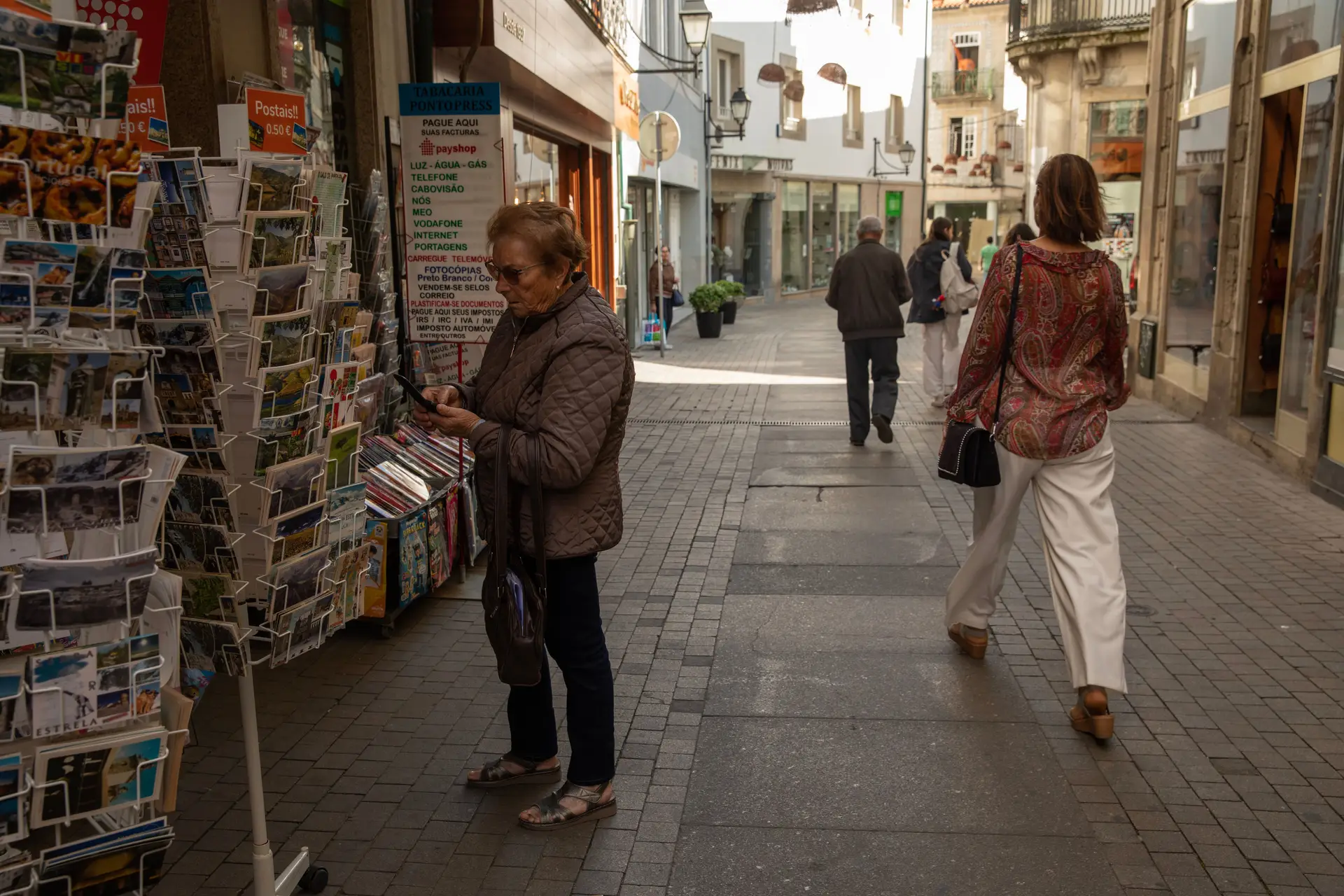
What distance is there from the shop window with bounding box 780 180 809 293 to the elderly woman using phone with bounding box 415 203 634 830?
112ft

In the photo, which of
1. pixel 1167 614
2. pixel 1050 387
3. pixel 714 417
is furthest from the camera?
pixel 714 417

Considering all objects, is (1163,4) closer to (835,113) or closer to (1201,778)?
(1201,778)

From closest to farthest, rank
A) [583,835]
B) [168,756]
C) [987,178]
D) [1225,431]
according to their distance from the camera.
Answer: [168,756] < [583,835] < [1225,431] < [987,178]

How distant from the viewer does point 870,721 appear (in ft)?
15.5

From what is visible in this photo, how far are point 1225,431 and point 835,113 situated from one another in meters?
29.2

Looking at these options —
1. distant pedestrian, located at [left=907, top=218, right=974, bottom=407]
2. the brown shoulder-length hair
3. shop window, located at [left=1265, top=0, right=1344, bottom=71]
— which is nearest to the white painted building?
distant pedestrian, located at [left=907, top=218, right=974, bottom=407]

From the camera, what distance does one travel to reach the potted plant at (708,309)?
74.2 feet

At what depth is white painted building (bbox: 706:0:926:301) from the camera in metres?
32.9

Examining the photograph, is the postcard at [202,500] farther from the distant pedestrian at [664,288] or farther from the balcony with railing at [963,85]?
the balcony with railing at [963,85]

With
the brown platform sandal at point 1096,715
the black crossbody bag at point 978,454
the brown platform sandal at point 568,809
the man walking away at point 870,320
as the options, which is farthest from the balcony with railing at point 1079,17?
the brown platform sandal at point 568,809

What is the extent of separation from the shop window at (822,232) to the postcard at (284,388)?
3671 cm

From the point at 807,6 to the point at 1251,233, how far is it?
82.2ft

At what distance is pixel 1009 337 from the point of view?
4.60 metres

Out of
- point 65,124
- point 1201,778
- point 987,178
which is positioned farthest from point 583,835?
point 987,178
